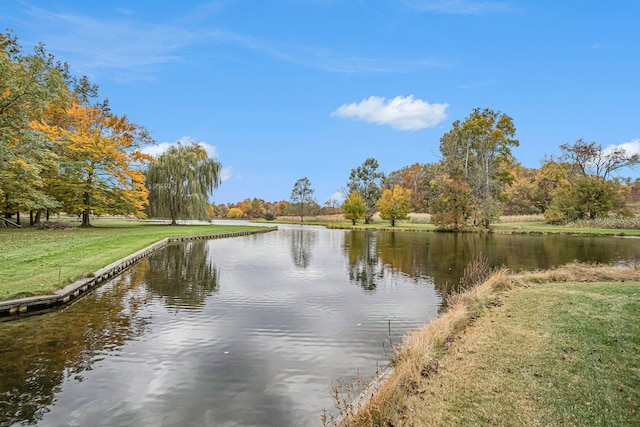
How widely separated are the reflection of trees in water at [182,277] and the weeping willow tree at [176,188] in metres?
18.9

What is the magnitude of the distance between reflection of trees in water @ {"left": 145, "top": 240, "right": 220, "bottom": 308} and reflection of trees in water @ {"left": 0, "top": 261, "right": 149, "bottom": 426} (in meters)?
1.06

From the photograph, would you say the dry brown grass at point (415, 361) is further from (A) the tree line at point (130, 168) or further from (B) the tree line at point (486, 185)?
(B) the tree line at point (486, 185)

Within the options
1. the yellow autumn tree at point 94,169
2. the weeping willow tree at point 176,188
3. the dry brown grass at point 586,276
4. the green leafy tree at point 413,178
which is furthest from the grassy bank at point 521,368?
the green leafy tree at point 413,178

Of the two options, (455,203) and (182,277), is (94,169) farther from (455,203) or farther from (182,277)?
(455,203)

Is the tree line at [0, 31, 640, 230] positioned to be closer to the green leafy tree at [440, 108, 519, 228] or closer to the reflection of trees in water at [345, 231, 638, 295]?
the green leafy tree at [440, 108, 519, 228]

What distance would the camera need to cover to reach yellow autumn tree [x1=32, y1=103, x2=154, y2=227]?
95.1 ft

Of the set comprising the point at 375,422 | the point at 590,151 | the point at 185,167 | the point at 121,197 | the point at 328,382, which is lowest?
the point at 328,382

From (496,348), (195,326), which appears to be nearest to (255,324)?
(195,326)

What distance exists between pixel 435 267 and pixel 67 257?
1400 cm

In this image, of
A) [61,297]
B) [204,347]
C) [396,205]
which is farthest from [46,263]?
[396,205]

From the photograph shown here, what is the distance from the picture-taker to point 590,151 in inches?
1917

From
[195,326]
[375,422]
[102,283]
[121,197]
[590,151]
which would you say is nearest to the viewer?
[375,422]

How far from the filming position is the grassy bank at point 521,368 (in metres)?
3.56

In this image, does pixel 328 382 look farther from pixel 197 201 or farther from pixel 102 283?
pixel 197 201
